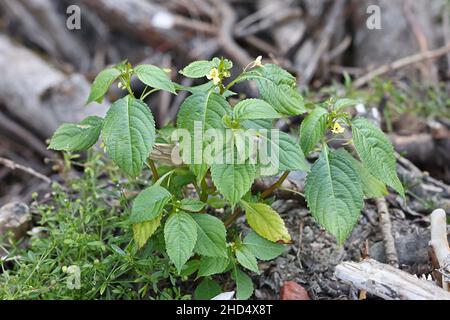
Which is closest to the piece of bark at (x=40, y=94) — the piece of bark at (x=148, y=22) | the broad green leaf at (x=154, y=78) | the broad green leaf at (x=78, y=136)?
the piece of bark at (x=148, y=22)

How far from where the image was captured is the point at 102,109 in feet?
10.2

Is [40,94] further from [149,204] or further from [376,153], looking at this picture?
[376,153]

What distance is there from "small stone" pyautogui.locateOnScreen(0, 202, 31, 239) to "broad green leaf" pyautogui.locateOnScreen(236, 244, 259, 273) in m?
0.94

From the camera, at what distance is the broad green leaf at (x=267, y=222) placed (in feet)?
5.52

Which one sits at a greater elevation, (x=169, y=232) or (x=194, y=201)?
(x=194, y=201)

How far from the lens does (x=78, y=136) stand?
5.55 feet

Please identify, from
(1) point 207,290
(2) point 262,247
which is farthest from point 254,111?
(1) point 207,290

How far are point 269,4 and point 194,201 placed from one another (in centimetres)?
293

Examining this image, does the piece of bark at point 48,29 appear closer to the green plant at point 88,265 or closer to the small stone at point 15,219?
the small stone at point 15,219

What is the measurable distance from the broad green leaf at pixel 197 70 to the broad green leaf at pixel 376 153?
46cm

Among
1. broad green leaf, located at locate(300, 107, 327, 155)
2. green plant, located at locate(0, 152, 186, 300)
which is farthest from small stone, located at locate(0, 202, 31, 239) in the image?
broad green leaf, located at locate(300, 107, 327, 155)

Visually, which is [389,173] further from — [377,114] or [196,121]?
[377,114]

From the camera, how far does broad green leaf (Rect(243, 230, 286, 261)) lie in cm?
172
